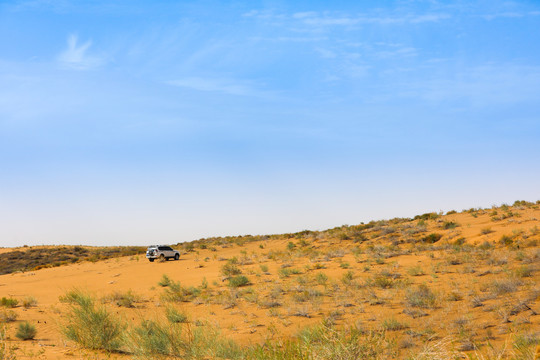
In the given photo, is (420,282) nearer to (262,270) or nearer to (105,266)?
(262,270)

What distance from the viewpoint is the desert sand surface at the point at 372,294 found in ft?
34.1

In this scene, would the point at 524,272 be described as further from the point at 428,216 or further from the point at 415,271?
the point at 428,216

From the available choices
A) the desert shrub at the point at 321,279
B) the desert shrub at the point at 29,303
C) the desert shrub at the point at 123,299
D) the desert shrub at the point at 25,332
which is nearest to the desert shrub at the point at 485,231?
the desert shrub at the point at 321,279

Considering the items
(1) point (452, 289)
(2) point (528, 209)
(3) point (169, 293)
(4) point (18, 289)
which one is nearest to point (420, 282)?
(1) point (452, 289)

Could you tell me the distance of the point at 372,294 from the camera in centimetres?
1466

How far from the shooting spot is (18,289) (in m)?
26.4

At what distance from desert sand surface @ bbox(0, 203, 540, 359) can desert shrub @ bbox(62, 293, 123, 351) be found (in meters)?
0.30

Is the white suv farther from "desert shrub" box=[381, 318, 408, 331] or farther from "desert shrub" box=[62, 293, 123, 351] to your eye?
"desert shrub" box=[381, 318, 408, 331]

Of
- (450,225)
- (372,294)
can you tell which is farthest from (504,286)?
(450,225)

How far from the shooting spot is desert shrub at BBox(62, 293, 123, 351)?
10.1 meters

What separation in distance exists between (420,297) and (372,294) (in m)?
1.72

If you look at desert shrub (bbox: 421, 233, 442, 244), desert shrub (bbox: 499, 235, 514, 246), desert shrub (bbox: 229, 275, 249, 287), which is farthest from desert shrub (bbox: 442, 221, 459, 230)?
desert shrub (bbox: 229, 275, 249, 287)

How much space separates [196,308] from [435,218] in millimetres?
27953

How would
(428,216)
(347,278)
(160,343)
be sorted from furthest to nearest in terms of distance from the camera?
1. (428,216)
2. (347,278)
3. (160,343)
